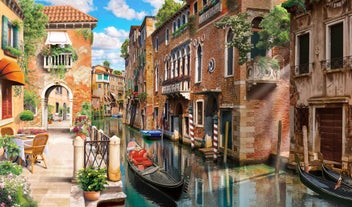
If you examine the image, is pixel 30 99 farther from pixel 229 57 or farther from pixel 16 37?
pixel 229 57

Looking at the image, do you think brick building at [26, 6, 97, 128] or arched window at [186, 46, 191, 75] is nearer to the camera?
brick building at [26, 6, 97, 128]

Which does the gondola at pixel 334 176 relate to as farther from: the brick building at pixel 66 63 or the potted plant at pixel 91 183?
the brick building at pixel 66 63

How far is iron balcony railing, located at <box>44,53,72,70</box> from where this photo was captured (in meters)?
18.0

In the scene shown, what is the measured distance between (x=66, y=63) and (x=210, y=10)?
8.42 m

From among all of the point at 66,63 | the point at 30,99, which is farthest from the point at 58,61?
the point at 30,99

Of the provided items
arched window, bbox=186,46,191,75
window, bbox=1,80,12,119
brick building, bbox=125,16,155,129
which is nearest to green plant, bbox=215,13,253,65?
arched window, bbox=186,46,191,75

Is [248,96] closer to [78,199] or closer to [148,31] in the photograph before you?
[78,199]

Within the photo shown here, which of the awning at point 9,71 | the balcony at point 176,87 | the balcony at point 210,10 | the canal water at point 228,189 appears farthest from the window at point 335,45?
the balcony at point 176,87

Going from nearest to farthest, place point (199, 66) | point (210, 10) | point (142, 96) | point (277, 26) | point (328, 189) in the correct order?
point (328, 189)
point (277, 26)
point (210, 10)
point (199, 66)
point (142, 96)

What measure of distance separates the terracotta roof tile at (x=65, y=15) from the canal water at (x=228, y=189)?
9.32m

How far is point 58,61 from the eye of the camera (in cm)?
1816

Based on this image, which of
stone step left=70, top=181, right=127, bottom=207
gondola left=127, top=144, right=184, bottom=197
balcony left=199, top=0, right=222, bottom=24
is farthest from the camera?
balcony left=199, top=0, right=222, bottom=24

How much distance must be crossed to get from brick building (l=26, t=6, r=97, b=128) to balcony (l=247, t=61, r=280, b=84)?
945 centimetres

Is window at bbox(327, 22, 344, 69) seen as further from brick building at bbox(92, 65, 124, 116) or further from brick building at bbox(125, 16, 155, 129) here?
brick building at bbox(92, 65, 124, 116)
